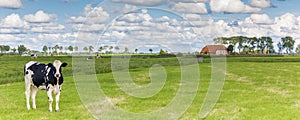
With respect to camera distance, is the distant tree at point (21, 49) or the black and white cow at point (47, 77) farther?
the distant tree at point (21, 49)

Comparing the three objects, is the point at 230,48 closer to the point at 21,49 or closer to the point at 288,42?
the point at 288,42

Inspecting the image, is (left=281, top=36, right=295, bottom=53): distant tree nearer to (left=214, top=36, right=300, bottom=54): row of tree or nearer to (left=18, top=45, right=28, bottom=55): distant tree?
(left=214, top=36, right=300, bottom=54): row of tree

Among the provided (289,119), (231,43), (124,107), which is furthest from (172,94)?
(231,43)

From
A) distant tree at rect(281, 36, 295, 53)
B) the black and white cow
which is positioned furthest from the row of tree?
the black and white cow

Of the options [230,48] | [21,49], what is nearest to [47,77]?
[230,48]

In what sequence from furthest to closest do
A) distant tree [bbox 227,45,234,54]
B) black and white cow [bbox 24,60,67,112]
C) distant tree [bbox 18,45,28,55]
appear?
distant tree [bbox 18,45,28,55], distant tree [bbox 227,45,234,54], black and white cow [bbox 24,60,67,112]

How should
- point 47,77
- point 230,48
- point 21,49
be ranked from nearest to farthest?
point 47,77
point 230,48
point 21,49

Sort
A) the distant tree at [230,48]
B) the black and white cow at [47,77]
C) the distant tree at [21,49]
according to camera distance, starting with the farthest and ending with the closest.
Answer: the distant tree at [21,49] → the distant tree at [230,48] → the black and white cow at [47,77]

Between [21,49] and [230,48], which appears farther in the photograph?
[21,49]

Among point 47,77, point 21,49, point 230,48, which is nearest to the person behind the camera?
point 47,77

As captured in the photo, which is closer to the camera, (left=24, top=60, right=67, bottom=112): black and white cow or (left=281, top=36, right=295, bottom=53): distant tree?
(left=24, top=60, right=67, bottom=112): black and white cow

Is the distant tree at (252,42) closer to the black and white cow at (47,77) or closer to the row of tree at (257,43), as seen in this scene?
the row of tree at (257,43)

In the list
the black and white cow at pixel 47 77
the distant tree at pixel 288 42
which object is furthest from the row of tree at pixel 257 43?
the black and white cow at pixel 47 77

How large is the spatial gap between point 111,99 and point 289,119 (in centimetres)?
933
